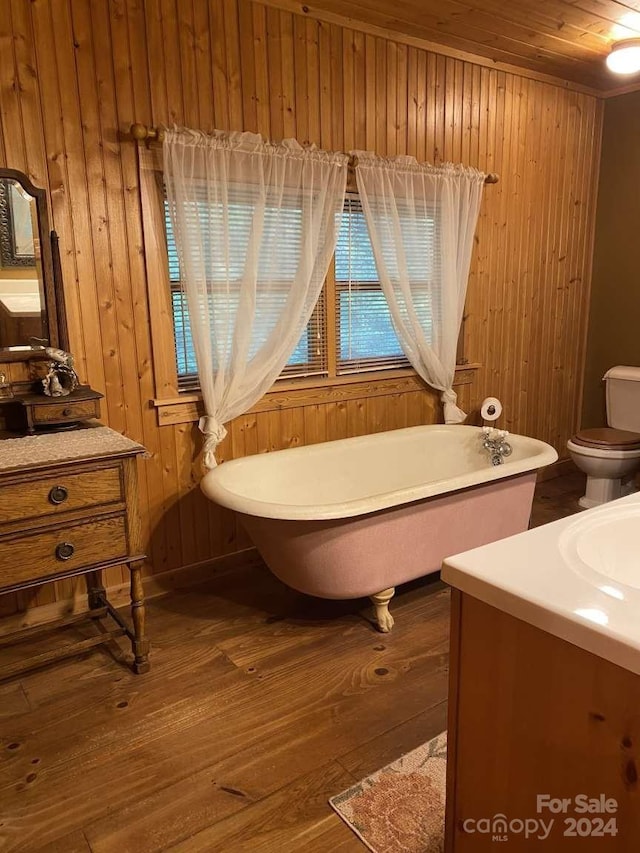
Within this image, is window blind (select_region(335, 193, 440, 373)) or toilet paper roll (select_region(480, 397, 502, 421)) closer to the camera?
window blind (select_region(335, 193, 440, 373))

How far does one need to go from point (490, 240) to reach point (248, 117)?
1.75m

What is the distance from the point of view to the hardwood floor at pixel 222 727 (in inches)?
66.9

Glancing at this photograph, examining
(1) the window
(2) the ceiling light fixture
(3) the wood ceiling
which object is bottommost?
(1) the window

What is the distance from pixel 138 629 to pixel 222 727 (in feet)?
1.64

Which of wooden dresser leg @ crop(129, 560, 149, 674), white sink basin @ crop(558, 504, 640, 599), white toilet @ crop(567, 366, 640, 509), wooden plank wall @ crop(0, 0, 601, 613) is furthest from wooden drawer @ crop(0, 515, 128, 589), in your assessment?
white toilet @ crop(567, 366, 640, 509)

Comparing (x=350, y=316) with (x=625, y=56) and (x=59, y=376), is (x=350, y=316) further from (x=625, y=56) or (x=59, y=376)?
(x=625, y=56)

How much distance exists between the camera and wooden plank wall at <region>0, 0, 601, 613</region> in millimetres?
2463

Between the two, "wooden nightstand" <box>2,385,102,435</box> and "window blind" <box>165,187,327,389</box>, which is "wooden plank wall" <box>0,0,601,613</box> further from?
"wooden nightstand" <box>2,385,102,435</box>

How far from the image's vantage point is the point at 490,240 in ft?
12.9

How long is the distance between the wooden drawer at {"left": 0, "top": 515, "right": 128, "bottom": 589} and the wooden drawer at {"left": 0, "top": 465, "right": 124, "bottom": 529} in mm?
71

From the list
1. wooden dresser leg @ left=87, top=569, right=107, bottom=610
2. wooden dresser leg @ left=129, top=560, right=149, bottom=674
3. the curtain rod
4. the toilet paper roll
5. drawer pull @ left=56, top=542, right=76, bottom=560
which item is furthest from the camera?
the toilet paper roll

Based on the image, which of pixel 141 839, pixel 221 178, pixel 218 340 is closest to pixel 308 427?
pixel 218 340

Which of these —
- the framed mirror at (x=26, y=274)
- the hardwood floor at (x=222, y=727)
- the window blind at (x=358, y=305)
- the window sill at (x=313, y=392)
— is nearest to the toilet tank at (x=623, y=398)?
the window sill at (x=313, y=392)

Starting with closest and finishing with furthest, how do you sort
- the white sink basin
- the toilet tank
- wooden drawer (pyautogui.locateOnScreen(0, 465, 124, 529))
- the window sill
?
the white sink basin → wooden drawer (pyautogui.locateOnScreen(0, 465, 124, 529)) → the window sill → the toilet tank
